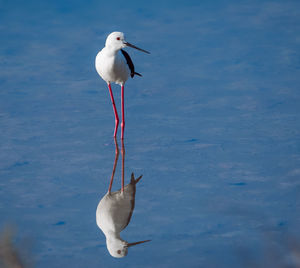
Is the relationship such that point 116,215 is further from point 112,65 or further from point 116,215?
point 112,65

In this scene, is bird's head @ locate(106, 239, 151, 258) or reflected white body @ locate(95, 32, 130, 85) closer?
bird's head @ locate(106, 239, 151, 258)

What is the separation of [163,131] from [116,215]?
2074mm

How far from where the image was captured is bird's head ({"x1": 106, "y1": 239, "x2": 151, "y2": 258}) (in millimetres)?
5707

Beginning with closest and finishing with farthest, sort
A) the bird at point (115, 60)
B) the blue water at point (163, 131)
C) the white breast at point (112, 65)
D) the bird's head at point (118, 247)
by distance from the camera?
the bird's head at point (118, 247) < the blue water at point (163, 131) < the bird at point (115, 60) < the white breast at point (112, 65)

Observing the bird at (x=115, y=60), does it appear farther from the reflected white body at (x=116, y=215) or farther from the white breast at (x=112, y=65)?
the reflected white body at (x=116, y=215)

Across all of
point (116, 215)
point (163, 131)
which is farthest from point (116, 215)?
point (163, 131)

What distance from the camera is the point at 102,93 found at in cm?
950

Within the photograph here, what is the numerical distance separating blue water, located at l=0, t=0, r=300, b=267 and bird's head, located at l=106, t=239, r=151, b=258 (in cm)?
5

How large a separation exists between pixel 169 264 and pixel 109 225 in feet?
2.89

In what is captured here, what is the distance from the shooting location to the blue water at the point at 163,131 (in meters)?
5.96

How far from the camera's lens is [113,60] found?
805 centimetres

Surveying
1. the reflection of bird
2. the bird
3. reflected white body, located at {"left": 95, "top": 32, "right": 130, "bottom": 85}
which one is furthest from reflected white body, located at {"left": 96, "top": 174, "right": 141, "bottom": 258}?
reflected white body, located at {"left": 95, "top": 32, "right": 130, "bottom": 85}

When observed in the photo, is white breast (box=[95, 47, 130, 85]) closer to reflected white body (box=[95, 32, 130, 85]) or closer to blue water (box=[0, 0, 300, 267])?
reflected white body (box=[95, 32, 130, 85])

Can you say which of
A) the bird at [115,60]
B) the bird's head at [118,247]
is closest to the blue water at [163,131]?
the bird's head at [118,247]
